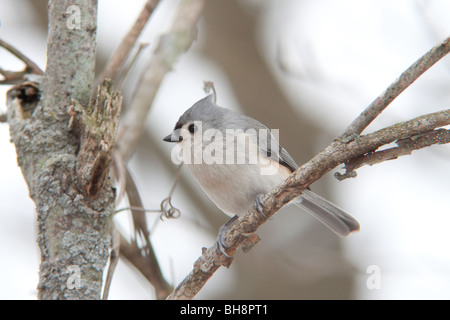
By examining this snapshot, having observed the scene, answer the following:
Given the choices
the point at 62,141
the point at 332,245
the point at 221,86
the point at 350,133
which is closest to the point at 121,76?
the point at 62,141

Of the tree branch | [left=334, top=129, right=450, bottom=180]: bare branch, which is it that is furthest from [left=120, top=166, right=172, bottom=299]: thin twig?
[left=334, top=129, right=450, bottom=180]: bare branch

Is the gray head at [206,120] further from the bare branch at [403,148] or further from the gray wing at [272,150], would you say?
the bare branch at [403,148]

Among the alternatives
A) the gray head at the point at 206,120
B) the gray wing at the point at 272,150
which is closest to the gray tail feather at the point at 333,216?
the gray wing at the point at 272,150

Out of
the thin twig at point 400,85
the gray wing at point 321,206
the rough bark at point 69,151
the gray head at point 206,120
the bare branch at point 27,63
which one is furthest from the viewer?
the gray wing at point 321,206

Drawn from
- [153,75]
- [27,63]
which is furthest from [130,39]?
[153,75]

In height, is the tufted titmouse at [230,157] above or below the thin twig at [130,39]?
below

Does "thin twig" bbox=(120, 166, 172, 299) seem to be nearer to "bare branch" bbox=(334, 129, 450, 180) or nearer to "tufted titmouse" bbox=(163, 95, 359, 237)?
"tufted titmouse" bbox=(163, 95, 359, 237)
